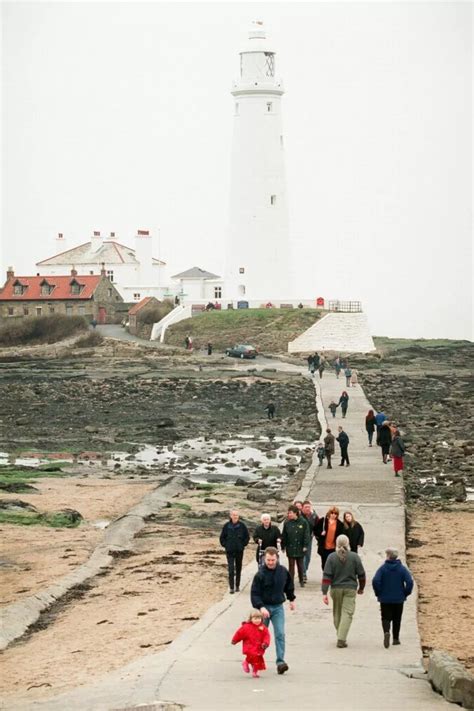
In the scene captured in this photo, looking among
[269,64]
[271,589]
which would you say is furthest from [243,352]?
[271,589]

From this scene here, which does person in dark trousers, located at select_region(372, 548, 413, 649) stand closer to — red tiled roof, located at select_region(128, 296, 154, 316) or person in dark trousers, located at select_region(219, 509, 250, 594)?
person in dark trousers, located at select_region(219, 509, 250, 594)

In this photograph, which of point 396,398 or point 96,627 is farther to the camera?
point 396,398

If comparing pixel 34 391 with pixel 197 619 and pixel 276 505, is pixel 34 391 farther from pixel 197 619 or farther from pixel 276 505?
pixel 197 619

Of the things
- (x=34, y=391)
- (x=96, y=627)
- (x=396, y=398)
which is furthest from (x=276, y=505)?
(x=34, y=391)

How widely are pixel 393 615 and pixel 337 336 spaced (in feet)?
156

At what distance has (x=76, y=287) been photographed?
2645 inches

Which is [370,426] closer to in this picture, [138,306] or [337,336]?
[337,336]

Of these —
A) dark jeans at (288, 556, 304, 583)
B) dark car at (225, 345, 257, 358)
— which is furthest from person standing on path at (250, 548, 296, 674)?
dark car at (225, 345, 257, 358)

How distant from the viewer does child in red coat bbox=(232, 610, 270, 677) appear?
11.6 meters

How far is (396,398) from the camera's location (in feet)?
142

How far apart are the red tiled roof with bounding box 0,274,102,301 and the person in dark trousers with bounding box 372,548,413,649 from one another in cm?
5404

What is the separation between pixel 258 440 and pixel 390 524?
1470 cm

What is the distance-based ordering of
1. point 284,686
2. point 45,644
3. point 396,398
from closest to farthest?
1. point 284,686
2. point 45,644
3. point 396,398

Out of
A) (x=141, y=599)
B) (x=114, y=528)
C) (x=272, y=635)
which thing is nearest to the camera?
(x=272, y=635)
